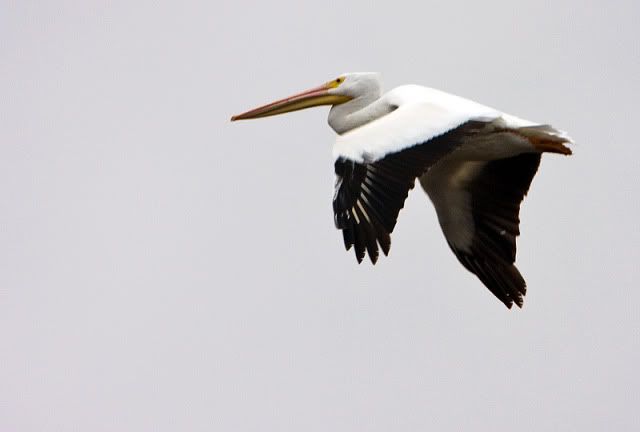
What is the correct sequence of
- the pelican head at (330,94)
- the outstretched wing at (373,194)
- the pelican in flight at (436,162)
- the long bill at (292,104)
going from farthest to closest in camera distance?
the long bill at (292,104)
the pelican head at (330,94)
the pelican in flight at (436,162)
the outstretched wing at (373,194)

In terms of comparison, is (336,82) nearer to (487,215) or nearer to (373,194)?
(487,215)

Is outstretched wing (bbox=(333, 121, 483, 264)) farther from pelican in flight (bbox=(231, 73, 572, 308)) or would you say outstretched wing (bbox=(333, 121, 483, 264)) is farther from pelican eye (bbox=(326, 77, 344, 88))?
pelican eye (bbox=(326, 77, 344, 88))

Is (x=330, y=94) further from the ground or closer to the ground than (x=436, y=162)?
further from the ground

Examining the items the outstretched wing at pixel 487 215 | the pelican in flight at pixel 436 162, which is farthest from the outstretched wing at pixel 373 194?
the outstretched wing at pixel 487 215

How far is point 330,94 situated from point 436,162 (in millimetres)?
2491

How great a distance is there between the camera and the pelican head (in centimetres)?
1415

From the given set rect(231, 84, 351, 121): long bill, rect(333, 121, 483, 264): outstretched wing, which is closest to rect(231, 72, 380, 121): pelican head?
rect(231, 84, 351, 121): long bill

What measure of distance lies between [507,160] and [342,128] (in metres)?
1.58

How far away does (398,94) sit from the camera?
13.5 metres

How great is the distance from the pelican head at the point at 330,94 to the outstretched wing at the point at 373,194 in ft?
7.10

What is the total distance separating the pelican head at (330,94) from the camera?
14148mm

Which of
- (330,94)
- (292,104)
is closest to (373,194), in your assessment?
(330,94)

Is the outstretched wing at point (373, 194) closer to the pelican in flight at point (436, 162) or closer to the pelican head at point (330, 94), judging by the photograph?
the pelican in flight at point (436, 162)

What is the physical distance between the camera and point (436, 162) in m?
12.0
